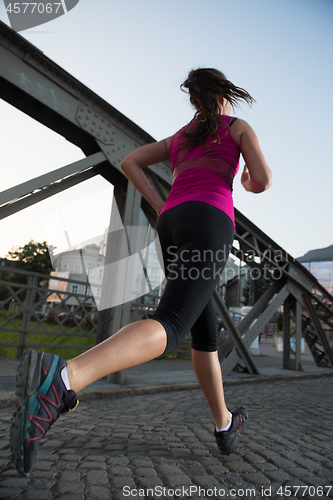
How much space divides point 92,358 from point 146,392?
10.3 ft

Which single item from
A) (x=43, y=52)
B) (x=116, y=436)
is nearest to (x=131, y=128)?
(x=43, y=52)

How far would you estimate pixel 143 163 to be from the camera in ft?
6.50

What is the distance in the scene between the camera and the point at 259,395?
4199 mm

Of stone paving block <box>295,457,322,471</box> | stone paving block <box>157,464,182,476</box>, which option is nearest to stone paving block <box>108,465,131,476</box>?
stone paving block <box>157,464,182,476</box>

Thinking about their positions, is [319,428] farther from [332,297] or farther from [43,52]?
[332,297]

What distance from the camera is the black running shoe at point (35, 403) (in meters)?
0.99

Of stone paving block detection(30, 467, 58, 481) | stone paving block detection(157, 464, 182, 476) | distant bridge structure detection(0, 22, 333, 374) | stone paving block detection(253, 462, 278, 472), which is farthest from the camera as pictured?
distant bridge structure detection(0, 22, 333, 374)

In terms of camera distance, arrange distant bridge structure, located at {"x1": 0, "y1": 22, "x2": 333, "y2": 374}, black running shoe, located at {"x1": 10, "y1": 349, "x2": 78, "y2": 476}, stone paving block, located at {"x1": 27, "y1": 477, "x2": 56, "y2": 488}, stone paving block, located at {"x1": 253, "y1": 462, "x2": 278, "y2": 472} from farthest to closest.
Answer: distant bridge structure, located at {"x1": 0, "y1": 22, "x2": 333, "y2": 374} < stone paving block, located at {"x1": 253, "y1": 462, "x2": 278, "y2": 472} < stone paving block, located at {"x1": 27, "y1": 477, "x2": 56, "y2": 488} < black running shoe, located at {"x1": 10, "y1": 349, "x2": 78, "y2": 476}

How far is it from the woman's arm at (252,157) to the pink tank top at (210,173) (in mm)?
43

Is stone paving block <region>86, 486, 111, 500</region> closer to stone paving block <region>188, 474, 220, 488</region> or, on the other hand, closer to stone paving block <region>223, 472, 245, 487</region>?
stone paving block <region>188, 474, 220, 488</region>

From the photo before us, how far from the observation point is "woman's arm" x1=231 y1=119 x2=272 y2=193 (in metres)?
1.61

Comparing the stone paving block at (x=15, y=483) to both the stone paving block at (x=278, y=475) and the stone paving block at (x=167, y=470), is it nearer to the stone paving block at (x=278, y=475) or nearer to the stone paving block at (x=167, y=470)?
the stone paving block at (x=167, y=470)

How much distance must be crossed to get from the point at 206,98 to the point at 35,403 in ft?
5.34

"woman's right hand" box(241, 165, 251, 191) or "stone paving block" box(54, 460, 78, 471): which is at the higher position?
"woman's right hand" box(241, 165, 251, 191)
